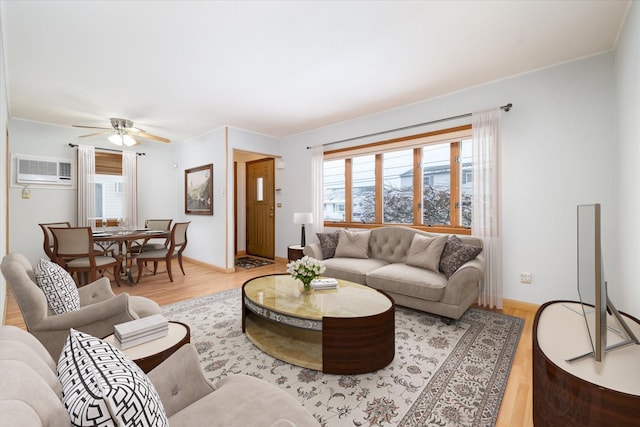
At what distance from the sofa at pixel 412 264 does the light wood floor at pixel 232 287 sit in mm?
551

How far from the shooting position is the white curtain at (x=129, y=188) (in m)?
5.76

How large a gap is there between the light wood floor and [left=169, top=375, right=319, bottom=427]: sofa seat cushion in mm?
1292

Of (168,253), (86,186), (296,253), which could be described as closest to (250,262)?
(296,253)

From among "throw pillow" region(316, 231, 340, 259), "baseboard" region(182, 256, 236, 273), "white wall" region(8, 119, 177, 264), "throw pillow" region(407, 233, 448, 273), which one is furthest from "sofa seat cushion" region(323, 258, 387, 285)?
"white wall" region(8, 119, 177, 264)

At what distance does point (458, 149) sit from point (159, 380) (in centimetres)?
388

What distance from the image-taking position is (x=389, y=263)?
12.8ft

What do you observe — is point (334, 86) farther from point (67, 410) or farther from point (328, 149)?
point (67, 410)

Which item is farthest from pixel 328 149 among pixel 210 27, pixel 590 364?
pixel 590 364

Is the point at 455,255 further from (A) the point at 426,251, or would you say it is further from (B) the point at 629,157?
(B) the point at 629,157

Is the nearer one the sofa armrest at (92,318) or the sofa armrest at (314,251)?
the sofa armrest at (92,318)

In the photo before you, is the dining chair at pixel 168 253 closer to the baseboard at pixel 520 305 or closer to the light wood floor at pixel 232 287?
the light wood floor at pixel 232 287

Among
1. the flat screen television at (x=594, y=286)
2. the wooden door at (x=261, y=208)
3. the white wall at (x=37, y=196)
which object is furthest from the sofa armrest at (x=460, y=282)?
the white wall at (x=37, y=196)

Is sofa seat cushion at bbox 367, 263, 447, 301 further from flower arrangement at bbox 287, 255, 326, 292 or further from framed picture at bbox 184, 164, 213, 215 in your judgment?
framed picture at bbox 184, 164, 213, 215

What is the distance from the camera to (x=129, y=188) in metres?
5.79
